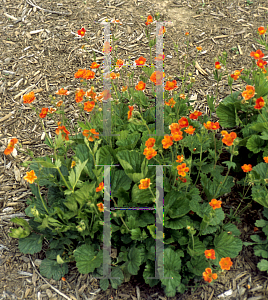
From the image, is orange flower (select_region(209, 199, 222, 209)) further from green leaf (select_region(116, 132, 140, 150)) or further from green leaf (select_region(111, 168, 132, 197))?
green leaf (select_region(116, 132, 140, 150))

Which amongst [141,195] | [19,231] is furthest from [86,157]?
[19,231]

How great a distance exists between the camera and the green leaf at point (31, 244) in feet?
7.36

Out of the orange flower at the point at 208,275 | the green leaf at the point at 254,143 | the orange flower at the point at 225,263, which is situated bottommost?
the orange flower at the point at 208,275

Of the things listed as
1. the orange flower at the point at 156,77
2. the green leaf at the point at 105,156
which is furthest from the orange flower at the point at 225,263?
the orange flower at the point at 156,77

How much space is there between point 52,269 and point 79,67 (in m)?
2.58

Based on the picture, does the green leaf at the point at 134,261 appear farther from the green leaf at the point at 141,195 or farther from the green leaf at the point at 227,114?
the green leaf at the point at 227,114

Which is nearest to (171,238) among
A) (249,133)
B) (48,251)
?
(48,251)

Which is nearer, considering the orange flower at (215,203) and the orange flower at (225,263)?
the orange flower at (225,263)

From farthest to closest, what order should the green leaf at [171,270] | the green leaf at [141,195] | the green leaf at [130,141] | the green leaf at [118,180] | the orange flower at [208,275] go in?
1. the green leaf at [130,141]
2. the green leaf at [118,180]
3. the green leaf at [141,195]
4. the green leaf at [171,270]
5. the orange flower at [208,275]

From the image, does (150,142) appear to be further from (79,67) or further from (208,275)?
(79,67)

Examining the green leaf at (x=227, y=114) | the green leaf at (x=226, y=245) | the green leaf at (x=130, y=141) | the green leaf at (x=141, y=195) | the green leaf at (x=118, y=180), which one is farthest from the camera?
the green leaf at (x=227, y=114)

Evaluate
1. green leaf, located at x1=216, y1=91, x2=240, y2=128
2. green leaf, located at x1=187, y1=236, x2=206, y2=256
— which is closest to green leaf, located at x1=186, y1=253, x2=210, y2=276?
green leaf, located at x1=187, y1=236, x2=206, y2=256

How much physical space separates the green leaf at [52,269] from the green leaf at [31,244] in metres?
0.13

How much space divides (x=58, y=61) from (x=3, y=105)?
3.10 ft
